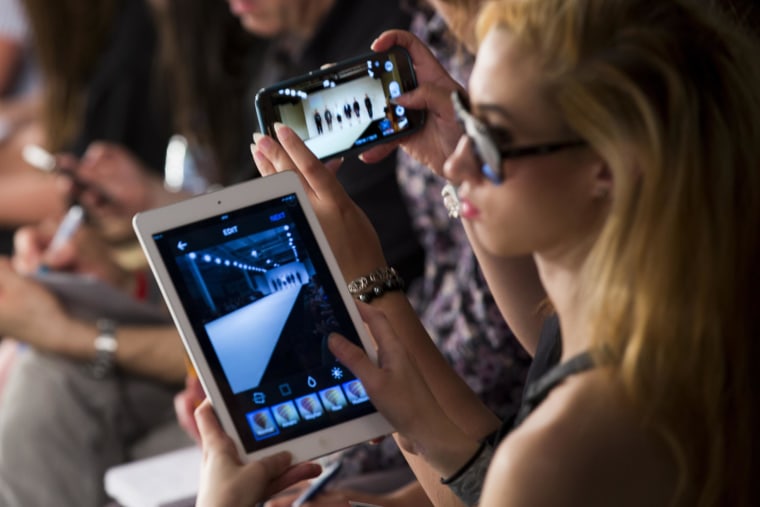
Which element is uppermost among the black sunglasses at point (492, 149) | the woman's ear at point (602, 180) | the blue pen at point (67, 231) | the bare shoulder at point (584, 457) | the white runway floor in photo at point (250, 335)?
the blue pen at point (67, 231)

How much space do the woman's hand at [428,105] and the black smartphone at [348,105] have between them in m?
0.01

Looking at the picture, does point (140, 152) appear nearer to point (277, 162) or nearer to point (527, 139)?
point (277, 162)

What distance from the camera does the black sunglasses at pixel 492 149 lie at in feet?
2.79

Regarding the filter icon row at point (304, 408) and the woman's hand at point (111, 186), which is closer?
the filter icon row at point (304, 408)

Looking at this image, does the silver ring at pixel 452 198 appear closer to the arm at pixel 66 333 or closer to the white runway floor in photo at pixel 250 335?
the white runway floor in photo at pixel 250 335

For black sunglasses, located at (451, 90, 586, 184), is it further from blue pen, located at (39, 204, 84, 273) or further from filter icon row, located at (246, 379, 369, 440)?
blue pen, located at (39, 204, 84, 273)

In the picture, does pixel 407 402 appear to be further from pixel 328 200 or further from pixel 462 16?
pixel 462 16

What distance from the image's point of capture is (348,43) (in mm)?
2010

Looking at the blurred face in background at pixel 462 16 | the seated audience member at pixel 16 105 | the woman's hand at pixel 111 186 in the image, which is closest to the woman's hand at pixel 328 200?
the blurred face in background at pixel 462 16

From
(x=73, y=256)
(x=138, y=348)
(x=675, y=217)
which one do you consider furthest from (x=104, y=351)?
(x=675, y=217)

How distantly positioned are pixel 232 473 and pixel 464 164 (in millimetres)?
307

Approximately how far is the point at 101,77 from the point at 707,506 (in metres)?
2.26

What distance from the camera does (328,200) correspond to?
3.57 ft

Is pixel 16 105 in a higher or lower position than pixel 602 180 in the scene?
higher
